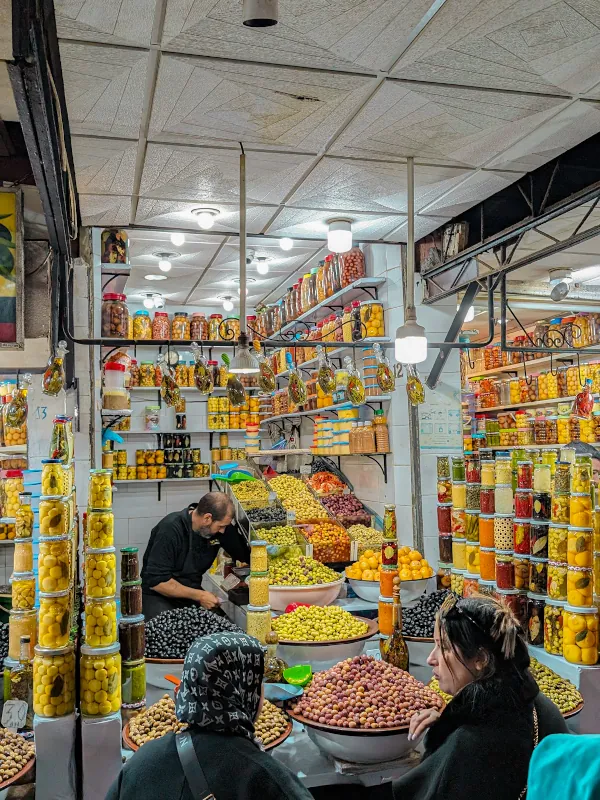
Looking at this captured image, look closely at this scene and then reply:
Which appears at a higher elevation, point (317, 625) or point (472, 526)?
point (472, 526)

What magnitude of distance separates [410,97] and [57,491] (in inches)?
103

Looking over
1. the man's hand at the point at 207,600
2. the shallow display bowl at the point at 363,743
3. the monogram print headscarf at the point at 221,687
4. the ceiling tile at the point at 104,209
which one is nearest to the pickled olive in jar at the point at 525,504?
the shallow display bowl at the point at 363,743

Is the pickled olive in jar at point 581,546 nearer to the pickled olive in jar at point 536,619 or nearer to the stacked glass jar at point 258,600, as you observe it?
the pickled olive in jar at point 536,619

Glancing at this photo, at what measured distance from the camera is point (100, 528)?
99.1 inches

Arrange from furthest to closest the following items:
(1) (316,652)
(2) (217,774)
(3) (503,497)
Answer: (3) (503,497), (1) (316,652), (2) (217,774)

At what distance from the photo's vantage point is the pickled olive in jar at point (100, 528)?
2.51 meters

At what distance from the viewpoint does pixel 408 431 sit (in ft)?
20.1

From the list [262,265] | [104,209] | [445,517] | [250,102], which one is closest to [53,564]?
[250,102]

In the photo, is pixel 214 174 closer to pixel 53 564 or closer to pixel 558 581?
pixel 53 564

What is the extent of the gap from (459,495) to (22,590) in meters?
2.46

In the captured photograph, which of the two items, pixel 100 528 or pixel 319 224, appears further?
pixel 319 224

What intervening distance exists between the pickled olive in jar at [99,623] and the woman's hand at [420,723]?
1.09 meters

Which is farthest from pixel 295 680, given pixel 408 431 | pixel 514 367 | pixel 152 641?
pixel 514 367

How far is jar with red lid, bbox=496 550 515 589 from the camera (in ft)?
11.8
